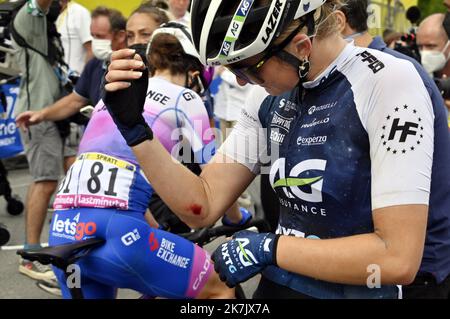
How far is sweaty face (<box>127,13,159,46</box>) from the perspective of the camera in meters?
3.88

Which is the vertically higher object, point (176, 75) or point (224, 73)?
point (176, 75)

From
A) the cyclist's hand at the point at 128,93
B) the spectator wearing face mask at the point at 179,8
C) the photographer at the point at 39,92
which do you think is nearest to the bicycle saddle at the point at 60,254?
the cyclist's hand at the point at 128,93

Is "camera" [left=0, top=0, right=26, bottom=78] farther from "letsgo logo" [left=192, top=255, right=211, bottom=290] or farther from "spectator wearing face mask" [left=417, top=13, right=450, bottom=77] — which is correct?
"spectator wearing face mask" [left=417, top=13, right=450, bottom=77]

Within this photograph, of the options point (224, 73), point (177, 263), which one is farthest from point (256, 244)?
point (224, 73)

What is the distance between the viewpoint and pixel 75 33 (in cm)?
723

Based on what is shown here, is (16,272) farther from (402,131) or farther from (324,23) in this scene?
(402,131)

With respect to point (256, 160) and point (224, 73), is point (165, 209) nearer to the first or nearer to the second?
point (256, 160)

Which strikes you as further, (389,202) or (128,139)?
(128,139)

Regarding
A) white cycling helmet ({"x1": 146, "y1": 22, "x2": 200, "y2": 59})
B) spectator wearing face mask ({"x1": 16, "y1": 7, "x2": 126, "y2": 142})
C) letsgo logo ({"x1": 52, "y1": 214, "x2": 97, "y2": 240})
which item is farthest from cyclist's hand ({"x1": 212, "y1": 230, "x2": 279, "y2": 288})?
spectator wearing face mask ({"x1": 16, "y1": 7, "x2": 126, "y2": 142})

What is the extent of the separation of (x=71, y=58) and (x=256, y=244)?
6021 mm

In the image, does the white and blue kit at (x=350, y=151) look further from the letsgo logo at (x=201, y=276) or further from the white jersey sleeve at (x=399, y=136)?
the letsgo logo at (x=201, y=276)

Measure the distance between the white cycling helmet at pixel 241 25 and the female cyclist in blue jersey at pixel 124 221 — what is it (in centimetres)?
98

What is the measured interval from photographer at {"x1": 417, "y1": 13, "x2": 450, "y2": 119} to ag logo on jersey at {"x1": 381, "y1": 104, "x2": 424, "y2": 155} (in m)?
3.24

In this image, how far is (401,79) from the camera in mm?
1578
